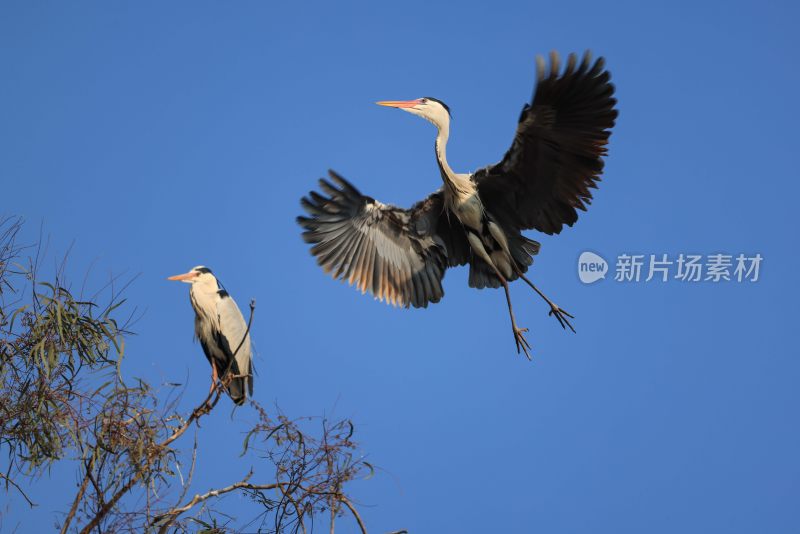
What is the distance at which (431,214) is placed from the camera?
259 inches

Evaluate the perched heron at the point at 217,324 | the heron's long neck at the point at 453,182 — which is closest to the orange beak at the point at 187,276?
the perched heron at the point at 217,324

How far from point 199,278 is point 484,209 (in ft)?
6.00

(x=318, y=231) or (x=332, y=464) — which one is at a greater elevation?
(x=318, y=231)

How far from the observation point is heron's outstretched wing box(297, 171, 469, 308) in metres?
6.51

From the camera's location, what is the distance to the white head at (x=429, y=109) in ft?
21.1

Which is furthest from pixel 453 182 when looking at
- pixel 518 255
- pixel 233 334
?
pixel 233 334

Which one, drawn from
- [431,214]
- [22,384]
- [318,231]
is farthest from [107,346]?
[431,214]

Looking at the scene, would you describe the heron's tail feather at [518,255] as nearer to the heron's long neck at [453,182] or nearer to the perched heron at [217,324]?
the heron's long neck at [453,182]

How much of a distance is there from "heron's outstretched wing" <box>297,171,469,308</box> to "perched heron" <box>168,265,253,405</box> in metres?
0.83

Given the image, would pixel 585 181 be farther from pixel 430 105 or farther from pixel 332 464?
pixel 332 464

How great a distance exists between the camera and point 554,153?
5.84 metres

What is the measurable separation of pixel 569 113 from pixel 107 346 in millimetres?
2793

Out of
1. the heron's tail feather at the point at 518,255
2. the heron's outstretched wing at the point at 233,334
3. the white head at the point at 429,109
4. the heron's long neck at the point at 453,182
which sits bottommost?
the heron's outstretched wing at the point at 233,334

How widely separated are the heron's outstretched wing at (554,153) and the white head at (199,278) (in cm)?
175
